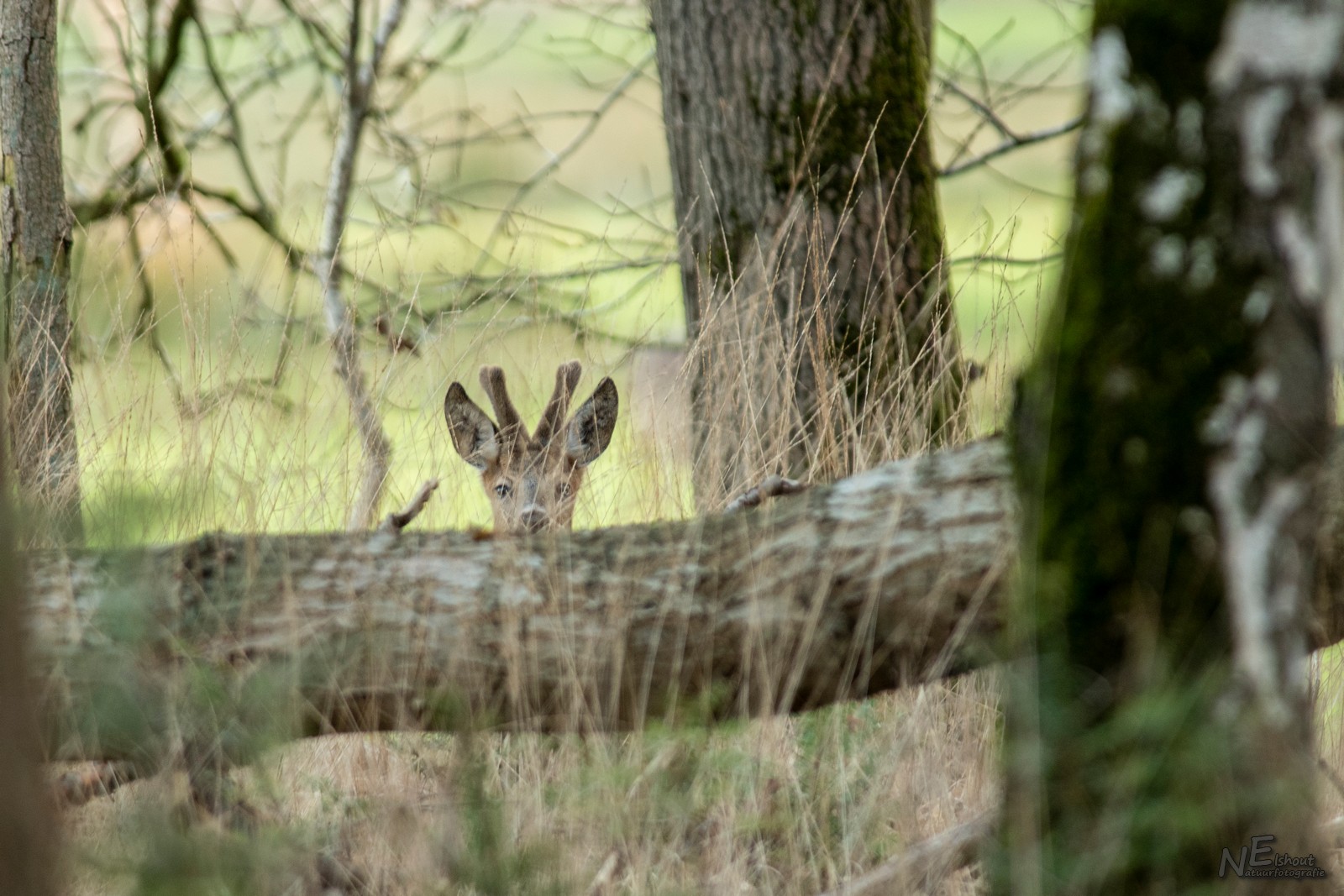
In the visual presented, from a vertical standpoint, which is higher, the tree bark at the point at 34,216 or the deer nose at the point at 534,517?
the tree bark at the point at 34,216

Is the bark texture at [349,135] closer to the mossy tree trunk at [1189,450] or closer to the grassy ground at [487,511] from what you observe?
the grassy ground at [487,511]

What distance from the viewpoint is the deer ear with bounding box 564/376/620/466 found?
503 centimetres

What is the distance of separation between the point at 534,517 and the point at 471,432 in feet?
2.05

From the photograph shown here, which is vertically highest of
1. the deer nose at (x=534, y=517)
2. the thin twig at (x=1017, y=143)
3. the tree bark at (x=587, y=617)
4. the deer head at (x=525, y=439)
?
the thin twig at (x=1017, y=143)

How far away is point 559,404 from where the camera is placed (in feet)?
16.2

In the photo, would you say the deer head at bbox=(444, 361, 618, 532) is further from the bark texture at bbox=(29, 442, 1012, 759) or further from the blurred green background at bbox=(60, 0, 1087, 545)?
the bark texture at bbox=(29, 442, 1012, 759)

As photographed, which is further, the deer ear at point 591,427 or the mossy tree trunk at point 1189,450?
the deer ear at point 591,427

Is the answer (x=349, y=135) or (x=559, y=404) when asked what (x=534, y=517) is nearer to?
(x=559, y=404)

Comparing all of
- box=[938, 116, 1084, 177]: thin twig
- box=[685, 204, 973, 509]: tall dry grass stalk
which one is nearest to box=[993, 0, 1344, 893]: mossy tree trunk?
box=[685, 204, 973, 509]: tall dry grass stalk

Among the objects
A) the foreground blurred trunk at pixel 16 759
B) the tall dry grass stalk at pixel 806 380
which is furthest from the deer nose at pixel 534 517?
the foreground blurred trunk at pixel 16 759

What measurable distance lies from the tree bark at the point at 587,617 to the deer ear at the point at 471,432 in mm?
2339

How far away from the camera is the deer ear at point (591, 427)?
5027 millimetres

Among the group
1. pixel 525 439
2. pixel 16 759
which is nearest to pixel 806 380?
pixel 525 439

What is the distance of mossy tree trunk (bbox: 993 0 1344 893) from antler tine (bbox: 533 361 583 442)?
128 inches
